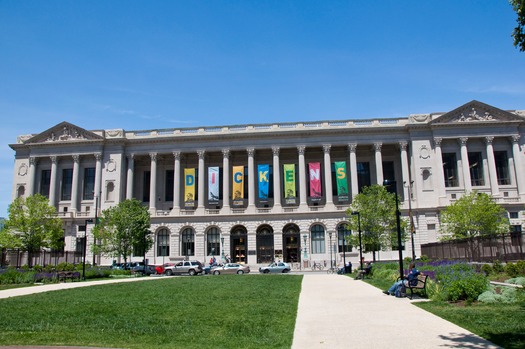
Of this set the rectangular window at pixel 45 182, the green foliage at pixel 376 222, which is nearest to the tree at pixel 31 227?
the rectangular window at pixel 45 182

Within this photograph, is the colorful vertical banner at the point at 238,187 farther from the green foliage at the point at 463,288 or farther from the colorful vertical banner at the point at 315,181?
the green foliage at the point at 463,288

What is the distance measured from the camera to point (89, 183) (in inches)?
2916

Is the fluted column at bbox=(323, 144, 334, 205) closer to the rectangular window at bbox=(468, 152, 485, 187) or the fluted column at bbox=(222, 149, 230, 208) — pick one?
the fluted column at bbox=(222, 149, 230, 208)

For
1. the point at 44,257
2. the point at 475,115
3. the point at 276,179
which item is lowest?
the point at 44,257

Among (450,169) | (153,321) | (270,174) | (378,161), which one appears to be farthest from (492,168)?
(153,321)

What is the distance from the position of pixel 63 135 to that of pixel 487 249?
65029 mm

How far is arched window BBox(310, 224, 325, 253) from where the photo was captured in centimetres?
6719

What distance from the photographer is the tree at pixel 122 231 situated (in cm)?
5875

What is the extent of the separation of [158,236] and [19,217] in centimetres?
1979

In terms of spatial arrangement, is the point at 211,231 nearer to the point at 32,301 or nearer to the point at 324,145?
the point at 324,145

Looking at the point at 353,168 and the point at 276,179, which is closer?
the point at 353,168

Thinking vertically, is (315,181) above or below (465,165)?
below

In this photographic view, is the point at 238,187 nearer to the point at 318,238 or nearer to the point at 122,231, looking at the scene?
the point at 318,238

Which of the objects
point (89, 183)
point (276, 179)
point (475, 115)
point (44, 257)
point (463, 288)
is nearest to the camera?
point (463, 288)
